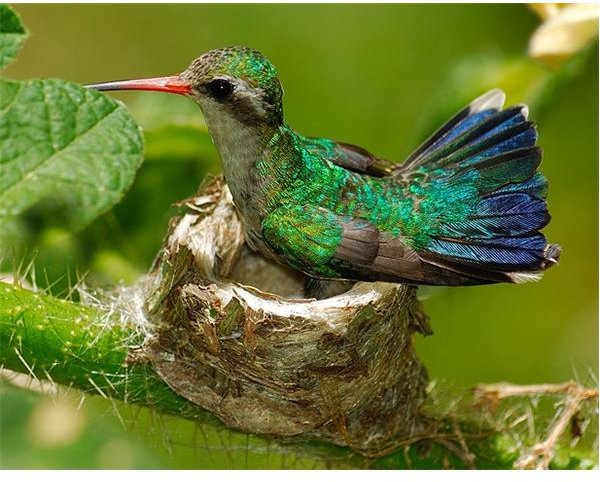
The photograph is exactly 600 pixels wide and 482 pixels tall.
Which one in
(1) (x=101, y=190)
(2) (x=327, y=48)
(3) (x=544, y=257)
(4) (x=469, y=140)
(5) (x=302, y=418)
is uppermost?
Answer: (2) (x=327, y=48)

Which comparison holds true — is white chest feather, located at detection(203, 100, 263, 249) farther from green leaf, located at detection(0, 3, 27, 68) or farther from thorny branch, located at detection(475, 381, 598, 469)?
thorny branch, located at detection(475, 381, 598, 469)

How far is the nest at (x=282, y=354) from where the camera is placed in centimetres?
231

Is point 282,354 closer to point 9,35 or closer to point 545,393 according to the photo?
point 545,393

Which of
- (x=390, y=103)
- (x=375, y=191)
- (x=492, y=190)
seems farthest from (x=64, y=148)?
(x=390, y=103)

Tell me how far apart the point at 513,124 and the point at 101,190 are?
1.26 meters

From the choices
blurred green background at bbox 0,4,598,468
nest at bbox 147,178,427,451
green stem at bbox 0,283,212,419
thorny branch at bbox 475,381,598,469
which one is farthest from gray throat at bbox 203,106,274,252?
thorny branch at bbox 475,381,598,469

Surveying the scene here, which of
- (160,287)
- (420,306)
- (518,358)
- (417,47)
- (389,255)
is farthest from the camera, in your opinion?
(417,47)

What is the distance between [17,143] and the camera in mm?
2002

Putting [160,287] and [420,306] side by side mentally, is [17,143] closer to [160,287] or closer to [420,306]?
[160,287]

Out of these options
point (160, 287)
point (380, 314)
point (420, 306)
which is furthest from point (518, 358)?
point (160, 287)

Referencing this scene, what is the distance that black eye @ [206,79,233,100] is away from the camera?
240 cm

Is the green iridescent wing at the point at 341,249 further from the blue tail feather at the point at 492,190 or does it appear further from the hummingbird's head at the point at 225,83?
the hummingbird's head at the point at 225,83

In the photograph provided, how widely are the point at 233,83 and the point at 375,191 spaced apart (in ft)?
1.94

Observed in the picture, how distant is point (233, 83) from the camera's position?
241 centimetres
